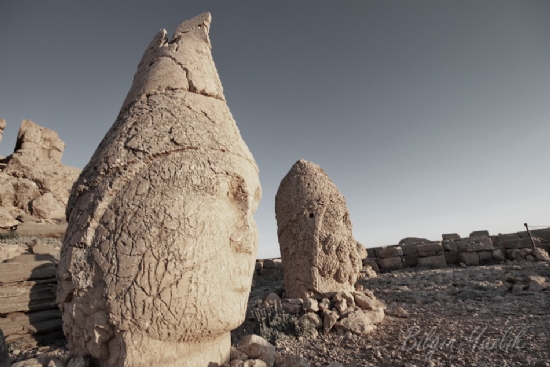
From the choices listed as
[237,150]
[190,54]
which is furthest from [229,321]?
[190,54]

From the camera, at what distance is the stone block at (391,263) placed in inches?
391

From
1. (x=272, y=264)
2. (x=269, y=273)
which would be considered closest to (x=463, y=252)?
(x=272, y=264)

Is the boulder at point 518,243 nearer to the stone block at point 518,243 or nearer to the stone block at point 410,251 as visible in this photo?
the stone block at point 518,243

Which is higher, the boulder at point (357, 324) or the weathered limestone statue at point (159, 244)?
the weathered limestone statue at point (159, 244)

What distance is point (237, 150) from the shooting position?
2117mm

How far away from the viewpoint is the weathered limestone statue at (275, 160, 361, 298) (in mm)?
4754

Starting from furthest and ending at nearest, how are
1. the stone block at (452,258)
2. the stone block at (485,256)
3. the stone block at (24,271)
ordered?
the stone block at (452,258) → the stone block at (485,256) → the stone block at (24,271)

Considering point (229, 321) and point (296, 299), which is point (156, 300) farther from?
point (296, 299)

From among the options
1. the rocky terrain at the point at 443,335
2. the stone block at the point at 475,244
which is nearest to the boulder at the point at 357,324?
the rocky terrain at the point at 443,335

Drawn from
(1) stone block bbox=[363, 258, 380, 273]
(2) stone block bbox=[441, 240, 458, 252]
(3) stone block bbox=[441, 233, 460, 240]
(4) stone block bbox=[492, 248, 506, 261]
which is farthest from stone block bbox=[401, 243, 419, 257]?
(4) stone block bbox=[492, 248, 506, 261]

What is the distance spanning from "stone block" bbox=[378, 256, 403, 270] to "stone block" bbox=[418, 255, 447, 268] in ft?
2.14

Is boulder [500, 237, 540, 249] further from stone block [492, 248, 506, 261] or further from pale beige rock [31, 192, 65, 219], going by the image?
pale beige rock [31, 192, 65, 219]

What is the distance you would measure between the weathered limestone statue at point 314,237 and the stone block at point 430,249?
245 inches

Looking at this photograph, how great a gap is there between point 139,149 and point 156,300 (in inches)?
36.8
